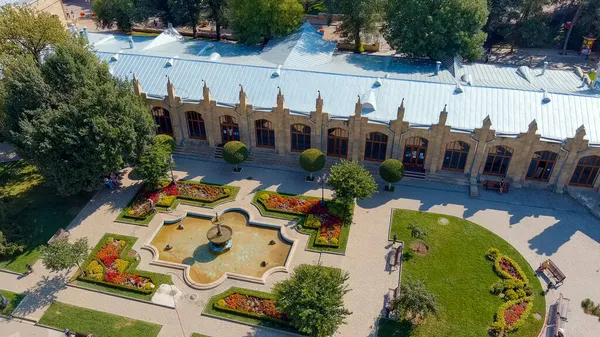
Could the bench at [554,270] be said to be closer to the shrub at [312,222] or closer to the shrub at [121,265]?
the shrub at [312,222]

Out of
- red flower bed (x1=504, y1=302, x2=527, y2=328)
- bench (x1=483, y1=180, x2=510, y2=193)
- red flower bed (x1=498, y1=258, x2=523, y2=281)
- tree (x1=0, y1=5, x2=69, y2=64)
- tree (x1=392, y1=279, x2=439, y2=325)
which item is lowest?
red flower bed (x1=504, y1=302, x2=527, y2=328)

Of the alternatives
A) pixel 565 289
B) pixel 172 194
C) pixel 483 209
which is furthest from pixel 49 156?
pixel 565 289

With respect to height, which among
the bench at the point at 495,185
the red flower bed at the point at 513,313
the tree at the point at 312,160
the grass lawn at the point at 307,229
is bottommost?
the red flower bed at the point at 513,313

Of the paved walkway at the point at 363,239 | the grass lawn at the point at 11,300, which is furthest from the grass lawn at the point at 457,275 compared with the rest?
the grass lawn at the point at 11,300

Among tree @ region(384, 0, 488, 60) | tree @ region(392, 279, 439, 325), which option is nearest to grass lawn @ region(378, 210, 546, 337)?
tree @ region(392, 279, 439, 325)

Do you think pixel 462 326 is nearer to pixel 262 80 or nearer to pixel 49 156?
pixel 262 80

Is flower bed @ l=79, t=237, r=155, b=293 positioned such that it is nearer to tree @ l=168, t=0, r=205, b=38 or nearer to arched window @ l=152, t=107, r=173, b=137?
arched window @ l=152, t=107, r=173, b=137
